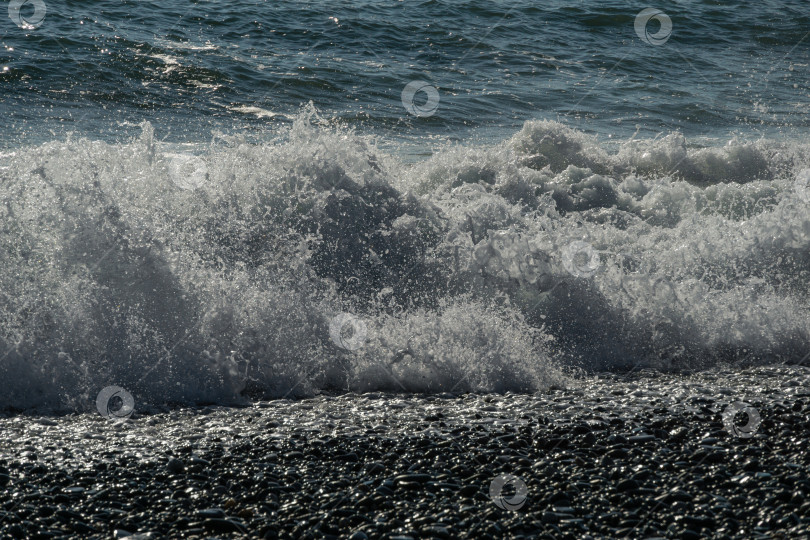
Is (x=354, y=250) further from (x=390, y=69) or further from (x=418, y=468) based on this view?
(x=390, y=69)

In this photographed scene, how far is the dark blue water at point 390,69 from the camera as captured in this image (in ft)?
37.7

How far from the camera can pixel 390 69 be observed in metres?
13.6

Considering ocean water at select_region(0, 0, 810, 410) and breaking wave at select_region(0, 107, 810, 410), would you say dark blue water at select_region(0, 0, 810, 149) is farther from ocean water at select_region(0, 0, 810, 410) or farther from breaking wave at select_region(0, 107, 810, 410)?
breaking wave at select_region(0, 107, 810, 410)

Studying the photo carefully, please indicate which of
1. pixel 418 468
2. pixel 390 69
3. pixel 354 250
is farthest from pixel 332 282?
pixel 390 69

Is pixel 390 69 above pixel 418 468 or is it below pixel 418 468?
above

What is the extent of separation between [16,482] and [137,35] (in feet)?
38.6

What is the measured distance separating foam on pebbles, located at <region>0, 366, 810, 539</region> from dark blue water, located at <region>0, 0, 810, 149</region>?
692 centimetres

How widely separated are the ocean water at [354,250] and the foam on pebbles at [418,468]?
0.46 metres

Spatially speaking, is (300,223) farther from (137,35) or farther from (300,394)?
(137,35)

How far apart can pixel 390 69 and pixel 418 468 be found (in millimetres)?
11087

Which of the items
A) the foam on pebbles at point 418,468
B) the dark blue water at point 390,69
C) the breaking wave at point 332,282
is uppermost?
the dark blue water at point 390,69

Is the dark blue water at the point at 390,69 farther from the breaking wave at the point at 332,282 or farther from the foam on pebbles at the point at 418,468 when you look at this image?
the foam on pebbles at the point at 418,468

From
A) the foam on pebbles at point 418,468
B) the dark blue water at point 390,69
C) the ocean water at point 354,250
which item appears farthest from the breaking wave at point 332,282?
the dark blue water at point 390,69

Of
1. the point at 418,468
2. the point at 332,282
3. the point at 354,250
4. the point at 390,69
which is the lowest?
the point at 418,468
